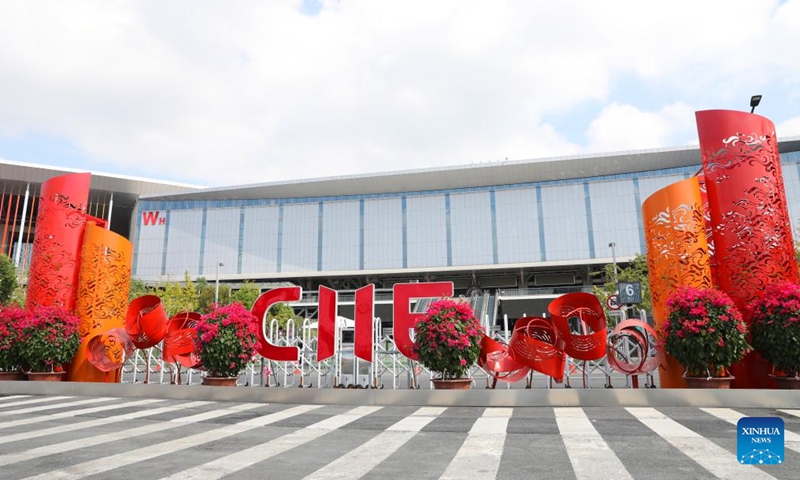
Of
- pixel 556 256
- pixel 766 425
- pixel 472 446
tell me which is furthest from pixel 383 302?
pixel 766 425

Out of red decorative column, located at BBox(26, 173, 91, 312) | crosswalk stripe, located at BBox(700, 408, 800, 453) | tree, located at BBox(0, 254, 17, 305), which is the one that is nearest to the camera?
crosswalk stripe, located at BBox(700, 408, 800, 453)

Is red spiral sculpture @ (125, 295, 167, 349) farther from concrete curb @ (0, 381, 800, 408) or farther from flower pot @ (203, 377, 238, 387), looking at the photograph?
flower pot @ (203, 377, 238, 387)

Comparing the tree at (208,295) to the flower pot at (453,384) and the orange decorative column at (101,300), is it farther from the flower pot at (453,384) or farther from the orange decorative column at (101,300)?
the flower pot at (453,384)

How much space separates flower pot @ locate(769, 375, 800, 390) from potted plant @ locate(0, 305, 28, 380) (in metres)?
21.2

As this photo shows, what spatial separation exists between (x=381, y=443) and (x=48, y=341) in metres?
14.0

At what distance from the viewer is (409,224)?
67.2 metres

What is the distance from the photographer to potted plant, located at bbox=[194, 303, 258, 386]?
51.9 feet

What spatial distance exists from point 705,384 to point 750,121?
22.9 feet

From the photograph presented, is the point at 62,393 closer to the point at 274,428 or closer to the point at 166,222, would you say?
the point at 274,428

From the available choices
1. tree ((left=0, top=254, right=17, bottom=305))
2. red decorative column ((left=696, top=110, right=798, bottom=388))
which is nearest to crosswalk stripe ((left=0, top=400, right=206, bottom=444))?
red decorative column ((left=696, top=110, right=798, bottom=388))

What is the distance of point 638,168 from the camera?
61906 millimetres

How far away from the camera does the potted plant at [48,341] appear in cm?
1734

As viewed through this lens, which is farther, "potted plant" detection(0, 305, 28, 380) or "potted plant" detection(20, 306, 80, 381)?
"potted plant" detection(0, 305, 28, 380)

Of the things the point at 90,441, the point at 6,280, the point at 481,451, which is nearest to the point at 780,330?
the point at 481,451
